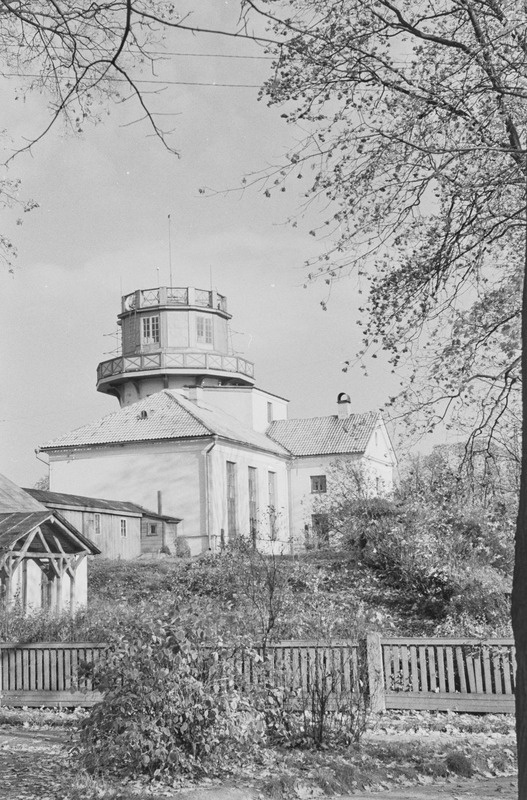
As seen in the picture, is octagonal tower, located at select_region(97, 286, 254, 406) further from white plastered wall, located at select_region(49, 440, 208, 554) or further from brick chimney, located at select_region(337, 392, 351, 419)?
white plastered wall, located at select_region(49, 440, 208, 554)

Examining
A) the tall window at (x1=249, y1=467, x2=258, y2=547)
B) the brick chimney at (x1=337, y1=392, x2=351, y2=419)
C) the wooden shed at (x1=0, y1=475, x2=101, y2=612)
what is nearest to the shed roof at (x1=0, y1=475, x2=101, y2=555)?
the wooden shed at (x1=0, y1=475, x2=101, y2=612)

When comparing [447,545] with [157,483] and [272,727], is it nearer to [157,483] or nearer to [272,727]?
[272,727]

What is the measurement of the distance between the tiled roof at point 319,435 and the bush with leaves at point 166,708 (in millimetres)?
39330

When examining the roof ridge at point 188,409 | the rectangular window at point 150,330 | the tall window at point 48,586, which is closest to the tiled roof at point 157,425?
the roof ridge at point 188,409

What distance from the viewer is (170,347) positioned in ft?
167

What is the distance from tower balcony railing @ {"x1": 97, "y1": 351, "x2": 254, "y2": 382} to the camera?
49875 millimetres

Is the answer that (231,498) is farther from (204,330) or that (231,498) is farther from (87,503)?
(204,330)

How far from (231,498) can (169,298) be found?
1473cm

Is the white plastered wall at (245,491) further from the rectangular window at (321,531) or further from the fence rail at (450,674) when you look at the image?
the fence rail at (450,674)

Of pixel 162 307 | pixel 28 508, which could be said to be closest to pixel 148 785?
pixel 28 508

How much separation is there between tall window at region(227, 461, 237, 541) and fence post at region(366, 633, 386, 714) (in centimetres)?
2750

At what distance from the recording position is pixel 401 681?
14555mm

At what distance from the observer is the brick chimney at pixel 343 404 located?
177ft

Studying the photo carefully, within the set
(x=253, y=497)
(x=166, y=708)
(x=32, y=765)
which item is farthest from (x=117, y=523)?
(x=166, y=708)
